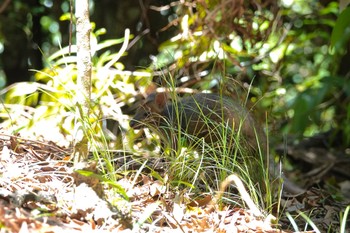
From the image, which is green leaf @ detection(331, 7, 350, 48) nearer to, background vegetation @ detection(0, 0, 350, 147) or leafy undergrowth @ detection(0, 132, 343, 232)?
background vegetation @ detection(0, 0, 350, 147)

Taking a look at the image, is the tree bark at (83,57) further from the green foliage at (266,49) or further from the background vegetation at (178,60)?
the green foliage at (266,49)

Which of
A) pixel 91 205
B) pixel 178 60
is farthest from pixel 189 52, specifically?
pixel 91 205

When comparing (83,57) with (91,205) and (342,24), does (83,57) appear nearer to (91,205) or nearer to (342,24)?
(91,205)

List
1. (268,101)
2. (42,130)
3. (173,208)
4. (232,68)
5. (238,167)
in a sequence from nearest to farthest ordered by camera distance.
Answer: (173,208) < (238,167) < (42,130) < (232,68) < (268,101)

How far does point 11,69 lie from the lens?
25.0 ft

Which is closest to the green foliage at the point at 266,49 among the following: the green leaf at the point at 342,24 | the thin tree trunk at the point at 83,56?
the thin tree trunk at the point at 83,56

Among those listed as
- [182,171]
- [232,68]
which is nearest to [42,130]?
[182,171]

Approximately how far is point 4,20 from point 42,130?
333 cm

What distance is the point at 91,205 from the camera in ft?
8.57

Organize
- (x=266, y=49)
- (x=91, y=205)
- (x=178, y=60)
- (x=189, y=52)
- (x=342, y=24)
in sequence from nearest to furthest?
(x=91, y=205)
(x=342, y=24)
(x=178, y=60)
(x=189, y=52)
(x=266, y=49)

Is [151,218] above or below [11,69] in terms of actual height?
above

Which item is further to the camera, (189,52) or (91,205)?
(189,52)

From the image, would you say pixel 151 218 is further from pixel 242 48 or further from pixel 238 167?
pixel 242 48

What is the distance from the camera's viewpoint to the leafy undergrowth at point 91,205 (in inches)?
95.6
